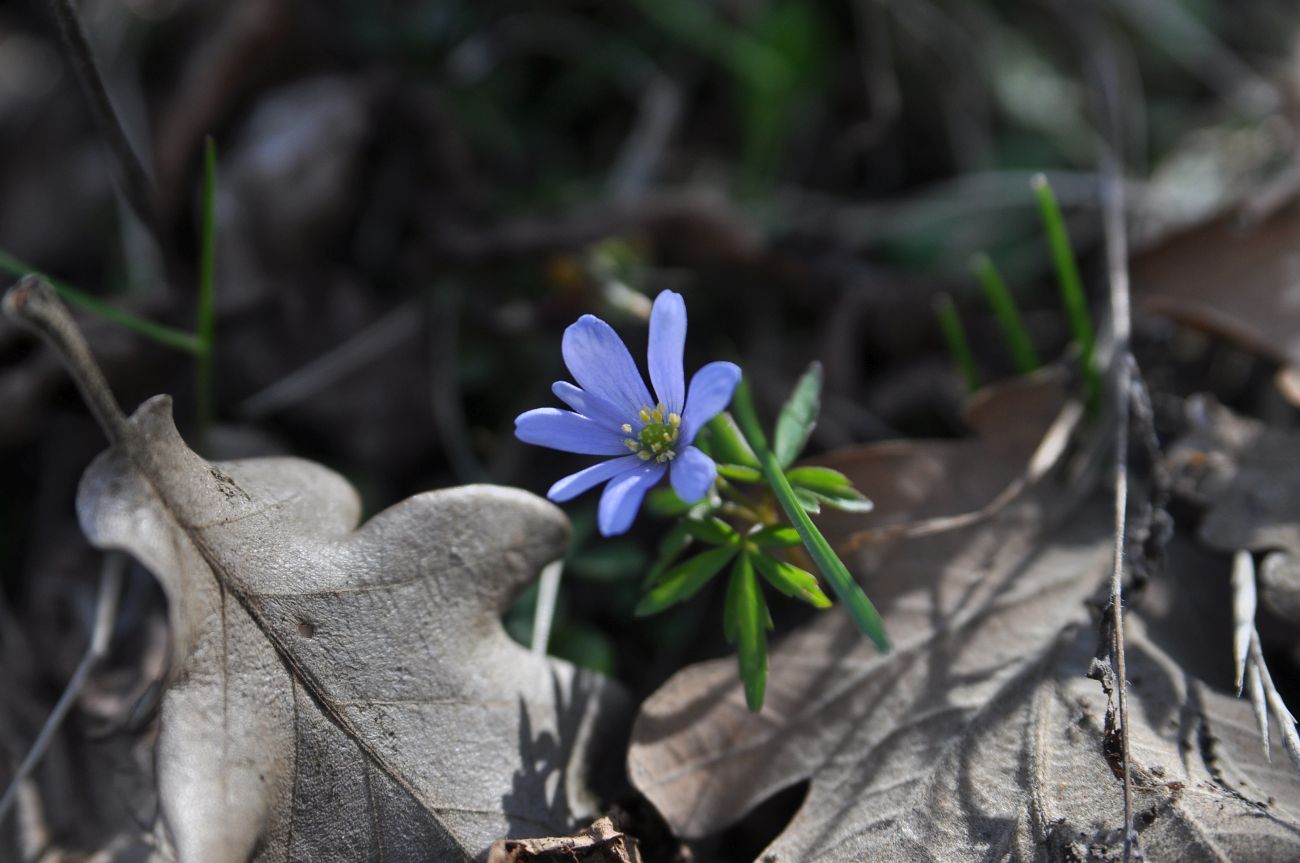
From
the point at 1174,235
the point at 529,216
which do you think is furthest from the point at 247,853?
the point at 1174,235

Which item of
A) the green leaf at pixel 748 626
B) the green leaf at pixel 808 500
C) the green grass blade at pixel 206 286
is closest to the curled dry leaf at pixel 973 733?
the green leaf at pixel 748 626

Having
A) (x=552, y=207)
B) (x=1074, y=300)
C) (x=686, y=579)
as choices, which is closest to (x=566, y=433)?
(x=686, y=579)

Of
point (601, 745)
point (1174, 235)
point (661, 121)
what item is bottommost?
point (601, 745)

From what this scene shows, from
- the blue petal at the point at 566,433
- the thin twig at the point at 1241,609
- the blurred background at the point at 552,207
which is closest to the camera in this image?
the blue petal at the point at 566,433

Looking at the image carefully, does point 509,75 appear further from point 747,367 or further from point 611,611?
point 611,611

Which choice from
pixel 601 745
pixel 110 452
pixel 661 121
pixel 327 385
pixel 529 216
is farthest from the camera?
pixel 661 121

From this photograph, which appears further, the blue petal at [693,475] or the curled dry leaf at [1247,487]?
the curled dry leaf at [1247,487]

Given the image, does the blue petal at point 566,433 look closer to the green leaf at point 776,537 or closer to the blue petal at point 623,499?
the blue petal at point 623,499

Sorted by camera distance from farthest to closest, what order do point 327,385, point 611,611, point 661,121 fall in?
point 661,121 < point 327,385 < point 611,611
